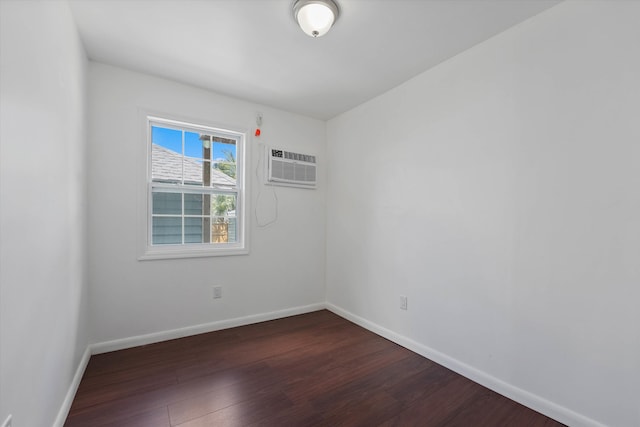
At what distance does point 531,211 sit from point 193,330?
3.01 m

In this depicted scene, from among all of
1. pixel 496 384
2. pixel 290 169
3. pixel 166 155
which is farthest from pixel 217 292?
pixel 496 384

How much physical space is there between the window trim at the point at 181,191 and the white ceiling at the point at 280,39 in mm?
401

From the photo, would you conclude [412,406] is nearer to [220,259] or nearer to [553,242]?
[553,242]

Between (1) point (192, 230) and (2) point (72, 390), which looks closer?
(2) point (72, 390)

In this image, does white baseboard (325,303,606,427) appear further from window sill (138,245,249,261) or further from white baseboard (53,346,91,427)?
white baseboard (53,346,91,427)

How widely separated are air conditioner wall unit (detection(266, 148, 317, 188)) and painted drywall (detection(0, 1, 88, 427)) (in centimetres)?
170

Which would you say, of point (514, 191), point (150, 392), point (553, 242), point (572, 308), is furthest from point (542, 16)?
point (150, 392)

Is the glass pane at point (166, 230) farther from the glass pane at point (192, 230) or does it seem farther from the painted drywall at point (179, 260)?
the painted drywall at point (179, 260)

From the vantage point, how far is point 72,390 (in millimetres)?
1769

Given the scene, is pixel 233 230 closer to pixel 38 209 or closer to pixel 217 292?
pixel 217 292

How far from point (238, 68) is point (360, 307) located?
2.66 m

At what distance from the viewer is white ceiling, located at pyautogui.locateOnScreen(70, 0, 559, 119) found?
174cm

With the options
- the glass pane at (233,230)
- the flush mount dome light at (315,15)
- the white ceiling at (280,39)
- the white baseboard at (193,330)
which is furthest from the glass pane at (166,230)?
the flush mount dome light at (315,15)

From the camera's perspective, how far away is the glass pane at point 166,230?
2.69 meters
